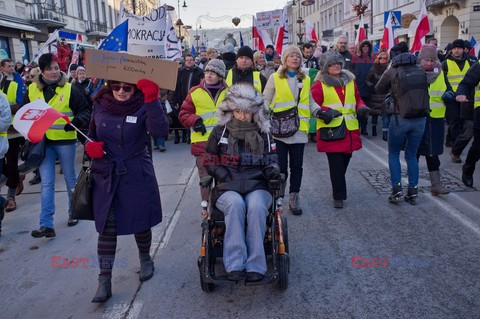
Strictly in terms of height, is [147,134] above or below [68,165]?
above

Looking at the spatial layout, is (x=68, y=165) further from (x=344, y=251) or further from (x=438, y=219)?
(x=438, y=219)

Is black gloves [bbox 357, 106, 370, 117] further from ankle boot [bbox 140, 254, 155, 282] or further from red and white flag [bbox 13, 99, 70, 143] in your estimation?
red and white flag [bbox 13, 99, 70, 143]

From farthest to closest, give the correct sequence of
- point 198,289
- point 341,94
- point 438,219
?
point 341,94, point 438,219, point 198,289

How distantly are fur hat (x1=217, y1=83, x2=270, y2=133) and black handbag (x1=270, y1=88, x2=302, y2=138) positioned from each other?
1432 millimetres

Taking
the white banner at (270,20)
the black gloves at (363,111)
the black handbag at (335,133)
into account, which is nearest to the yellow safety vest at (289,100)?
the black handbag at (335,133)

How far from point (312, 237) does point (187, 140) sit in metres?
6.96

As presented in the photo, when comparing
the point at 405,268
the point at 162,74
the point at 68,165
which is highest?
the point at 162,74

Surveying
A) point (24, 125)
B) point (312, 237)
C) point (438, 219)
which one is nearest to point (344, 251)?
point (312, 237)

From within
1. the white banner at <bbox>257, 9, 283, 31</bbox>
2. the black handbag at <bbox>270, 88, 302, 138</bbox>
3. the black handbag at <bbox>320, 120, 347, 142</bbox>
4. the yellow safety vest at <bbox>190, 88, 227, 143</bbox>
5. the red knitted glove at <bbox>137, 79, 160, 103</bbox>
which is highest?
the white banner at <bbox>257, 9, 283, 31</bbox>

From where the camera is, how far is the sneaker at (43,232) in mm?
5234

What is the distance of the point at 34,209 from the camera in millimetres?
6480

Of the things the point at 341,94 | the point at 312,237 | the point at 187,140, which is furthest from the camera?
the point at 187,140

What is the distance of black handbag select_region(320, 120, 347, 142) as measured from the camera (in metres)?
5.78

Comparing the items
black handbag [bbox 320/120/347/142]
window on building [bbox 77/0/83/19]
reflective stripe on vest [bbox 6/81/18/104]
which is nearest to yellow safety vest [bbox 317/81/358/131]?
black handbag [bbox 320/120/347/142]
